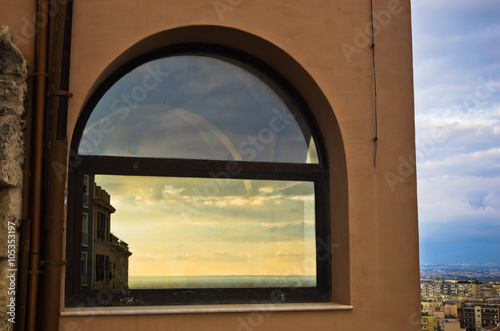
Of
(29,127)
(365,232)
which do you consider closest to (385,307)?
(365,232)

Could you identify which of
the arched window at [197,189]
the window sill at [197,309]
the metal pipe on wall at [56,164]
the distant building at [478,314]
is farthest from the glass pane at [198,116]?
the distant building at [478,314]

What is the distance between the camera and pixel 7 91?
14.3ft

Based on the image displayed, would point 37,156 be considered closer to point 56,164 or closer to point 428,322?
point 56,164

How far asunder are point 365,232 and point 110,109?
7.74ft

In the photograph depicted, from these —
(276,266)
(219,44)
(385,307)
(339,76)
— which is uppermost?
(219,44)

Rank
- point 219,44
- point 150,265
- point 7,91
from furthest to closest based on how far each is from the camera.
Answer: point 219,44
point 150,265
point 7,91

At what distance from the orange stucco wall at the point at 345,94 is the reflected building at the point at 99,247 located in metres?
0.81

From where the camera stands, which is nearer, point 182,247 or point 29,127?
point 29,127

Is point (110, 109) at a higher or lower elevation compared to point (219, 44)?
lower

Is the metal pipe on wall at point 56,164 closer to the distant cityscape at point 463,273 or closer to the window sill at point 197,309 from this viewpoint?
the window sill at point 197,309

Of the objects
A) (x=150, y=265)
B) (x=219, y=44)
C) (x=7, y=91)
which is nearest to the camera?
(x=7, y=91)

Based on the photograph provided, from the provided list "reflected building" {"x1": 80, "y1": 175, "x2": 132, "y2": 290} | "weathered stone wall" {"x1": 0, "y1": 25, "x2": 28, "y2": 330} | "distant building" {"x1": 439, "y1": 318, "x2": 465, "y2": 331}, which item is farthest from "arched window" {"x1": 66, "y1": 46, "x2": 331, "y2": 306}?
"distant building" {"x1": 439, "y1": 318, "x2": 465, "y2": 331}

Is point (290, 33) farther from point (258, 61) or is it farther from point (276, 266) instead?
point (276, 266)

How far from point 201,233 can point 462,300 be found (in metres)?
2.22
